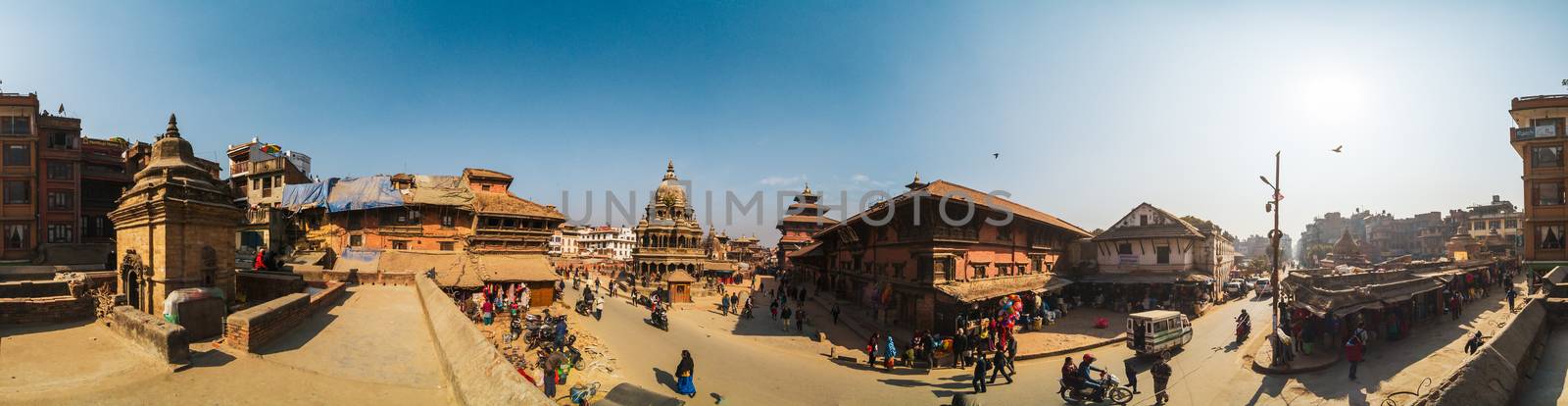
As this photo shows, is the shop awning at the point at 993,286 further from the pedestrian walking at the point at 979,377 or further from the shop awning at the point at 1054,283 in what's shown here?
the pedestrian walking at the point at 979,377

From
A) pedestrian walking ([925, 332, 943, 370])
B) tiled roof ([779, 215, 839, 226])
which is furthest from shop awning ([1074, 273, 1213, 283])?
tiled roof ([779, 215, 839, 226])

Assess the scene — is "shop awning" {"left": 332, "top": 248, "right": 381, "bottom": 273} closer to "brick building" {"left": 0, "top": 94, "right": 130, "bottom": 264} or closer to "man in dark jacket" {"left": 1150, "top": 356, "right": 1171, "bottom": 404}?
"brick building" {"left": 0, "top": 94, "right": 130, "bottom": 264}

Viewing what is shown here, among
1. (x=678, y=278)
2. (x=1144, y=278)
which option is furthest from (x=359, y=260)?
(x=1144, y=278)

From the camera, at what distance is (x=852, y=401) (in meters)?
12.9

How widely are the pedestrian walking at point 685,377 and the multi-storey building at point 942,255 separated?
10097 millimetres

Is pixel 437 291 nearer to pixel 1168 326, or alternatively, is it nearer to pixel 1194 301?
pixel 1168 326

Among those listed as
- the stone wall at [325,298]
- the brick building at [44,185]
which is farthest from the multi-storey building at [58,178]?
the stone wall at [325,298]

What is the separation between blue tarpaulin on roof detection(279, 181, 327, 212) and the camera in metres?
33.0

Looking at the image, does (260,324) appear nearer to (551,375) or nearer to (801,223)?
(551,375)

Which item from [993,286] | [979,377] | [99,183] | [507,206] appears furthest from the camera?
[507,206]

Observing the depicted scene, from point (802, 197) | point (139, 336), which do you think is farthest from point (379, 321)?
point (802, 197)

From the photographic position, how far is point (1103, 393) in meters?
12.4

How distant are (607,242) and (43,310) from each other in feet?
322

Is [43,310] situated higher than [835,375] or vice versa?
[43,310]
